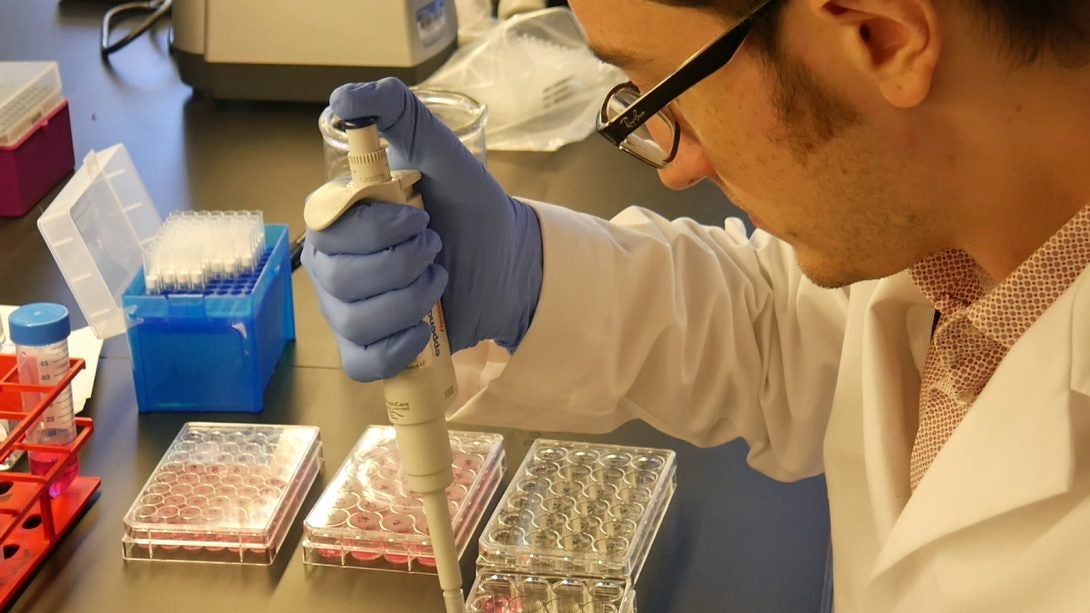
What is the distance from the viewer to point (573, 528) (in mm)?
1469

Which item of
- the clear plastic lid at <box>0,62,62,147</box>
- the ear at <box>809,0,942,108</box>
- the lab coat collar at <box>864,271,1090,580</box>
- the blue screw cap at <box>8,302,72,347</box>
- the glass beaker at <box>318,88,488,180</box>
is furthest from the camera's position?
the clear plastic lid at <box>0,62,62,147</box>

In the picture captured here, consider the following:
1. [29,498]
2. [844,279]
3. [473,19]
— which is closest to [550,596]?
[844,279]

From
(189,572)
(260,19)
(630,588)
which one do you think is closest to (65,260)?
(189,572)

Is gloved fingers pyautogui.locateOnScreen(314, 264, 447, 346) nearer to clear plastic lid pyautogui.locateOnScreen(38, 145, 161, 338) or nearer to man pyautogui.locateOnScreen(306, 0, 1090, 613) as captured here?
man pyautogui.locateOnScreen(306, 0, 1090, 613)

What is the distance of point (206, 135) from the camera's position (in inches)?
103

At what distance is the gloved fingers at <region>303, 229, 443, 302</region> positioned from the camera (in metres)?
1.36

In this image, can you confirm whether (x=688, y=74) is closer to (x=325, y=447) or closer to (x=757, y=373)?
(x=757, y=373)

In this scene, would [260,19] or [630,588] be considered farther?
[260,19]

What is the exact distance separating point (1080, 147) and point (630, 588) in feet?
2.05

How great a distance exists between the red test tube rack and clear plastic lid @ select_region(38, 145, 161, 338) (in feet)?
0.56

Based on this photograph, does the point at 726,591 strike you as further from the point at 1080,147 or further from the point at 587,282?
the point at 1080,147

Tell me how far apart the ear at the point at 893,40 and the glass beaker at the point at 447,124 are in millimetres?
1005

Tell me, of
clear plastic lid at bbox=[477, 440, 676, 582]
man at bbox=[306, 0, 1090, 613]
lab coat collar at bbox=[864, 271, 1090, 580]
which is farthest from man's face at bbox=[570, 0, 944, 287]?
clear plastic lid at bbox=[477, 440, 676, 582]

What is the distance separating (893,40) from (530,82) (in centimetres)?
158
